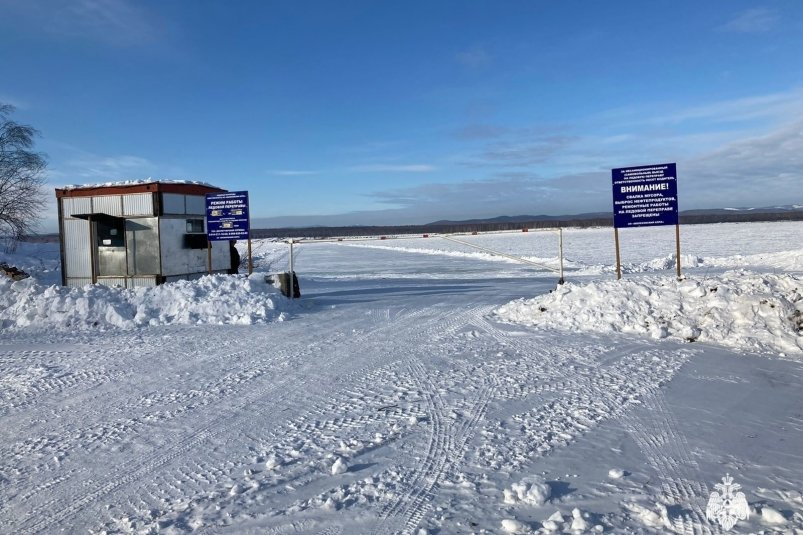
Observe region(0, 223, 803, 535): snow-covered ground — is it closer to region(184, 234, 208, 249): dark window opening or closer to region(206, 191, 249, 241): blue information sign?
region(206, 191, 249, 241): blue information sign

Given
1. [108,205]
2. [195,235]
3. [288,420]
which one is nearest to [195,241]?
[195,235]

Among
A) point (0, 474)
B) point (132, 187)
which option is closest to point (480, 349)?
point (0, 474)

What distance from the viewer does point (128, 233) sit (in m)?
15.2

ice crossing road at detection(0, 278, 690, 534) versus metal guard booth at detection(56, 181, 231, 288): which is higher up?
metal guard booth at detection(56, 181, 231, 288)

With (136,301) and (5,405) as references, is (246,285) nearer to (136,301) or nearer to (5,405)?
(136,301)

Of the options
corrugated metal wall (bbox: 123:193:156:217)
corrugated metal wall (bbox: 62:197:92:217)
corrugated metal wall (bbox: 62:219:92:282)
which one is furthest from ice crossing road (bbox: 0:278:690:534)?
corrugated metal wall (bbox: 62:197:92:217)

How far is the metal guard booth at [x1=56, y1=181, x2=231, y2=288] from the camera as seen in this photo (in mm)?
15023

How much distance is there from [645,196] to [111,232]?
14506 mm

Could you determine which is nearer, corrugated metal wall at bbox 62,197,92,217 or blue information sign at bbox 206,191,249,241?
blue information sign at bbox 206,191,249,241

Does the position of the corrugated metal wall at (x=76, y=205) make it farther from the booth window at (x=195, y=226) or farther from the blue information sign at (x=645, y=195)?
the blue information sign at (x=645, y=195)

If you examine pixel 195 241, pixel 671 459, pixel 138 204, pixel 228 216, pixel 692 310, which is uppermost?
pixel 138 204

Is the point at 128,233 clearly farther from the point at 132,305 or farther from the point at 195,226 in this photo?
the point at 132,305

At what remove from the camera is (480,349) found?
8766 mm

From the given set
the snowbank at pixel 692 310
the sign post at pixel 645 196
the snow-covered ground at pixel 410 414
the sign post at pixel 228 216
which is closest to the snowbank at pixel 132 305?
the snow-covered ground at pixel 410 414
